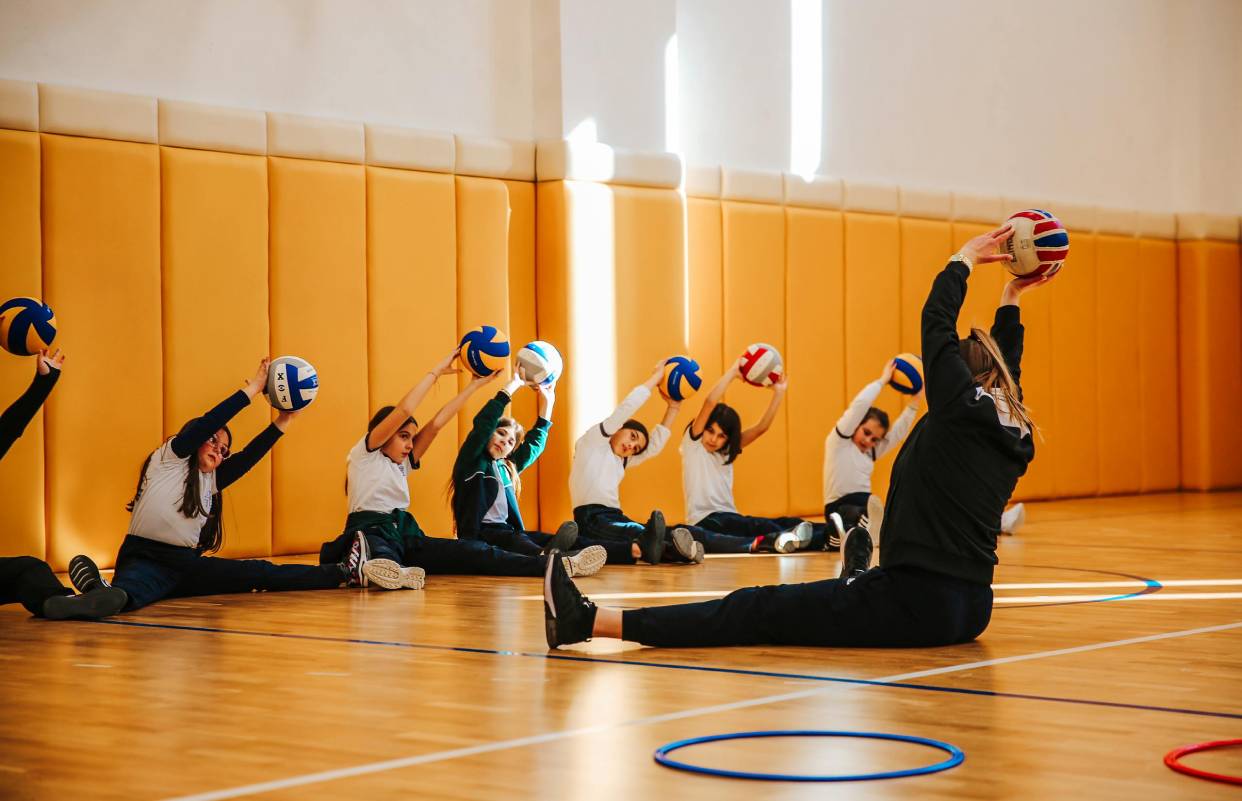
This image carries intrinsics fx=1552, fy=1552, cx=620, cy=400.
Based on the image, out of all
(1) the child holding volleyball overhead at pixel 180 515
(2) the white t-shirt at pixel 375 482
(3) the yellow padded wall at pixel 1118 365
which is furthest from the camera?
(3) the yellow padded wall at pixel 1118 365

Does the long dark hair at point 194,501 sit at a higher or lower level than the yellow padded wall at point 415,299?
lower

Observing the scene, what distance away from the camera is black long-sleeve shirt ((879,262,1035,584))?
4562 mm

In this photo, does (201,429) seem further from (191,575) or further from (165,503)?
(191,575)

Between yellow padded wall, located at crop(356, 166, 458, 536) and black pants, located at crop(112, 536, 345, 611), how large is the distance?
7.94ft

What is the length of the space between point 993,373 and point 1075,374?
9444 millimetres

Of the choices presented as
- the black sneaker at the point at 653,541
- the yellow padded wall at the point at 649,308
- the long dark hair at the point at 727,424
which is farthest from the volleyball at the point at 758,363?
the black sneaker at the point at 653,541

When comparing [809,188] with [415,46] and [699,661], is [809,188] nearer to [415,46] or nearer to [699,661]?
[415,46]

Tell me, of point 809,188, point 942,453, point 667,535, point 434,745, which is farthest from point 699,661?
point 809,188

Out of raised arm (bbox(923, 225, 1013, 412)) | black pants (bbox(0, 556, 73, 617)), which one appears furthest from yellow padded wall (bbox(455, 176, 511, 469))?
raised arm (bbox(923, 225, 1013, 412))

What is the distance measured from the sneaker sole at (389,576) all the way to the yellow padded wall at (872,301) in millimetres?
5414

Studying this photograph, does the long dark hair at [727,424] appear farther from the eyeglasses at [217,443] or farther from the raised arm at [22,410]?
the raised arm at [22,410]

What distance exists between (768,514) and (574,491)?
2760mm

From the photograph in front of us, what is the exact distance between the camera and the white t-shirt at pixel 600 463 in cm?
877

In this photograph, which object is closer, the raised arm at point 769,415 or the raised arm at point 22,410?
the raised arm at point 22,410
